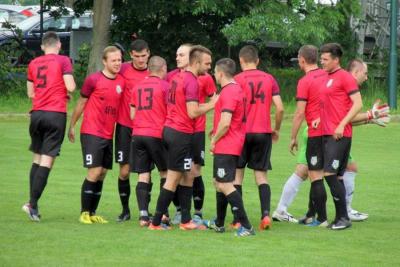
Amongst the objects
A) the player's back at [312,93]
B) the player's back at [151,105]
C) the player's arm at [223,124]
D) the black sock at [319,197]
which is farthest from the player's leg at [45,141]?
the black sock at [319,197]

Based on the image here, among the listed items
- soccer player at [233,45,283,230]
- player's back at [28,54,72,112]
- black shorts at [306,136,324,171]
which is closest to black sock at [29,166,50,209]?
player's back at [28,54,72,112]

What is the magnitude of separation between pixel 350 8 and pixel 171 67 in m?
5.33

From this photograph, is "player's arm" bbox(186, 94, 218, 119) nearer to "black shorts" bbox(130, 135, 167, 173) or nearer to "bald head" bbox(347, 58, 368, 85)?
"black shorts" bbox(130, 135, 167, 173)

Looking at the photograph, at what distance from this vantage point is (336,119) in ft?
44.2

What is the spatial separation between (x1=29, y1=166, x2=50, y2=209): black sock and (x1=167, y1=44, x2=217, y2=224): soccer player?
1.48 m

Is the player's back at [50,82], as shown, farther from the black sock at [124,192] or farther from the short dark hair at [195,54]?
the short dark hair at [195,54]

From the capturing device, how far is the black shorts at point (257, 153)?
13.6m

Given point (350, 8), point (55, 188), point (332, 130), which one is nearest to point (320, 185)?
point (332, 130)

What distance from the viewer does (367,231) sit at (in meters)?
13.4

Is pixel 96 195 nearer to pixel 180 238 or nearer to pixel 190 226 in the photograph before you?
pixel 190 226

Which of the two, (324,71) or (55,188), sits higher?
(324,71)

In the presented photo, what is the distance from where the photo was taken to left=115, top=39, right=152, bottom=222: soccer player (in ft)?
45.8

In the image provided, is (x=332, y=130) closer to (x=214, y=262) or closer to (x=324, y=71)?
(x=324, y=71)

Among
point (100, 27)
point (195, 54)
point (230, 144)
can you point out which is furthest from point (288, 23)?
point (230, 144)
